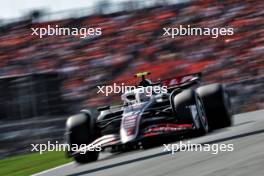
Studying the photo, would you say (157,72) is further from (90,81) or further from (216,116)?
(216,116)

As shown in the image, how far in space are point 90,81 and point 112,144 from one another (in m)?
7.79

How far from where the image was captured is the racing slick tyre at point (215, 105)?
34.8ft

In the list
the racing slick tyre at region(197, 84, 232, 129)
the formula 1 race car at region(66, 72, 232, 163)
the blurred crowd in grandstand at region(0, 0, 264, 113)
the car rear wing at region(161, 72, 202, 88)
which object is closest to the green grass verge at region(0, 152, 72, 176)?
the formula 1 race car at region(66, 72, 232, 163)

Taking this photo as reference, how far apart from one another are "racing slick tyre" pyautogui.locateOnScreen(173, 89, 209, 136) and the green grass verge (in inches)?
86.9

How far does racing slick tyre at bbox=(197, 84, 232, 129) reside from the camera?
10617mm

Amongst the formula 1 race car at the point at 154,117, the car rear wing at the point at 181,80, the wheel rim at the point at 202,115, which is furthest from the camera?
the car rear wing at the point at 181,80

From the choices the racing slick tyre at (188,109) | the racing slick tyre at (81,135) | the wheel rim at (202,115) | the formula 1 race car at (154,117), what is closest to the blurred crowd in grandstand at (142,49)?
the formula 1 race car at (154,117)

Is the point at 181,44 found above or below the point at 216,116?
above

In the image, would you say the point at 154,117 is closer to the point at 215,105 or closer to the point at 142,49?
the point at 215,105

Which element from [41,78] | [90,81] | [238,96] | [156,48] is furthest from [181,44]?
[41,78]

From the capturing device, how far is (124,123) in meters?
9.95

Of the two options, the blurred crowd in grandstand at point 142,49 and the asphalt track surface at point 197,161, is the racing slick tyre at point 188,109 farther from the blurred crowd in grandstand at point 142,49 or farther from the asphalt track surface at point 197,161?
the blurred crowd in grandstand at point 142,49

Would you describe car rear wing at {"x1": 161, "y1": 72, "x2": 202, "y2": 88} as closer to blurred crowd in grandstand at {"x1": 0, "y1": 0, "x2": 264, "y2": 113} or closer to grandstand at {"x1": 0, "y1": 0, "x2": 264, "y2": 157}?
grandstand at {"x1": 0, "y1": 0, "x2": 264, "y2": 157}

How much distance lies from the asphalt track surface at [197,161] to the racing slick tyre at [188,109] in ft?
0.87
